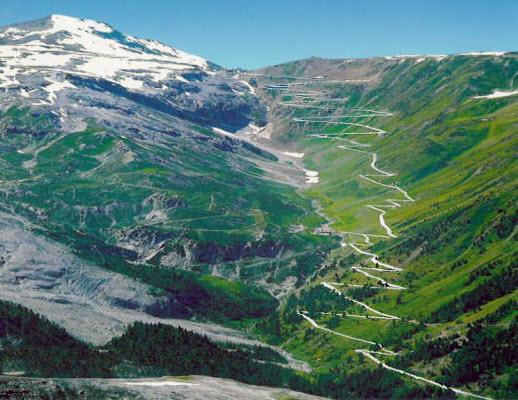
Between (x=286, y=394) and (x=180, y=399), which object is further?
(x=286, y=394)

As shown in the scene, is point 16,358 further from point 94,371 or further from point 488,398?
point 488,398

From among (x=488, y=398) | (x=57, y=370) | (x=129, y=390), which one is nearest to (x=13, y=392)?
(x=129, y=390)

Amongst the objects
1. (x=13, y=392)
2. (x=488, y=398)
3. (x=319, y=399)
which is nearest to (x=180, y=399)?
(x=13, y=392)

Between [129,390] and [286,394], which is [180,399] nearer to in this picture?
[129,390]

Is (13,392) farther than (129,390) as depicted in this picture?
No

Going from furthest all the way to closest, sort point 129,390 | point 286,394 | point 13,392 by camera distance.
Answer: point 286,394 < point 129,390 < point 13,392

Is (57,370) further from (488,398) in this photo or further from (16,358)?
(488,398)

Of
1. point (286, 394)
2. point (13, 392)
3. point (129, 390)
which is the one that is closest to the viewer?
point (13, 392)
